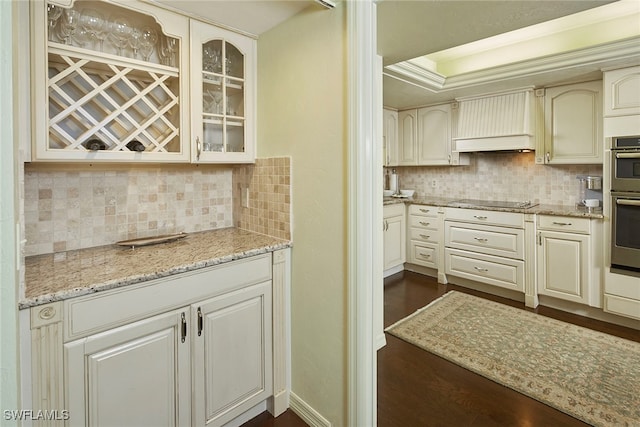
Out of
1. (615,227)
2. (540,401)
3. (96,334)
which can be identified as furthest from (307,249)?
(615,227)

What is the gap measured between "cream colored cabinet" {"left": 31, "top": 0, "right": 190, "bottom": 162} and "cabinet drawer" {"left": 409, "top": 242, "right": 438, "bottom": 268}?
3.14 m

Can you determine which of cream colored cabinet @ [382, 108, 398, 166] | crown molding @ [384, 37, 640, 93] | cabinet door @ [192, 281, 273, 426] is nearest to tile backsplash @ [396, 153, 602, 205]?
cream colored cabinet @ [382, 108, 398, 166]

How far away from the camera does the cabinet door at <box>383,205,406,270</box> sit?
394 centimetres

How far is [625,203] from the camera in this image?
264cm

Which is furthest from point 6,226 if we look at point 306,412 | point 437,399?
point 437,399

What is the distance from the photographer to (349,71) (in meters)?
1.45

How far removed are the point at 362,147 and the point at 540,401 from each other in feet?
Answer: 5.76

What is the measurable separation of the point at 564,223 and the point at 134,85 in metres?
3.45

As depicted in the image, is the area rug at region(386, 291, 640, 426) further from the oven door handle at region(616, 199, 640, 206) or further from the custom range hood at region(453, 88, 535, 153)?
the custom range hood at region(453, 88, 535, 153)

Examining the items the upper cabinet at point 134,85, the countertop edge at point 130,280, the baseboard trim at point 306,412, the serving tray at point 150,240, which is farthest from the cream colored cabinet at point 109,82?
the baseboard trim at point 306,412

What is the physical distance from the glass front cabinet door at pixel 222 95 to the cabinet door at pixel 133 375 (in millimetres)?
878

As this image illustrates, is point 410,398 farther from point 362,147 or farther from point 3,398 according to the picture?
point 3,398

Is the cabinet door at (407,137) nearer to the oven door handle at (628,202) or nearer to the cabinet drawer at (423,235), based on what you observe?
the cabinet drawer at (423,235)

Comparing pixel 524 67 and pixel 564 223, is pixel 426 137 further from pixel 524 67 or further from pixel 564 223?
A: pixel 564 223
